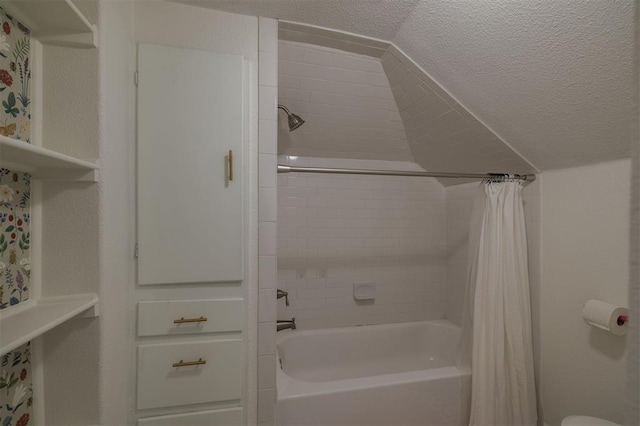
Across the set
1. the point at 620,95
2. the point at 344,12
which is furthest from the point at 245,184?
the point at 620,95

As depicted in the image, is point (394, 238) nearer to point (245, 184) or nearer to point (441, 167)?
point (441, 167)

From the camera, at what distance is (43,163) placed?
0.81 metres

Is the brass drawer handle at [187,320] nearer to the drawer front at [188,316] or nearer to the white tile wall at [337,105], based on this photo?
the drawer front at [188,316]

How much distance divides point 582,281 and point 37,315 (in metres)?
2.36

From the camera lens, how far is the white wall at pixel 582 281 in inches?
54.0

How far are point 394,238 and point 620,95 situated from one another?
65.4 inches

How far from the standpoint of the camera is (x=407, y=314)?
2.57 m

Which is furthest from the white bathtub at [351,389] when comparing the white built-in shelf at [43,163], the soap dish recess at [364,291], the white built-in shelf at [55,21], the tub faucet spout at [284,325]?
the white built-in shelf at [55,21]

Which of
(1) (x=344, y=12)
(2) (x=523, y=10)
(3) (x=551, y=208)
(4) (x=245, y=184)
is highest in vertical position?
(1) (x=344, y=12)

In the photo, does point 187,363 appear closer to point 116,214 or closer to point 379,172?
point 116,214

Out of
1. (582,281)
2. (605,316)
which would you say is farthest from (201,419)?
(582,281)

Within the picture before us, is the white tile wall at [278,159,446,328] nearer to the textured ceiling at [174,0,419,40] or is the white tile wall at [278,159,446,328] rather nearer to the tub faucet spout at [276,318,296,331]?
the tub faucet spout at [276,318,296,331]

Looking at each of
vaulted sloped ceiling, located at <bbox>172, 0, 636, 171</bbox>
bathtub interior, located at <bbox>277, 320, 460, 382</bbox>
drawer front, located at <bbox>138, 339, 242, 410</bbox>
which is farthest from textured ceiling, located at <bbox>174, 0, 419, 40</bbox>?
bathtub interior, located at <bbox>277, 320, 460, 382</bbox>

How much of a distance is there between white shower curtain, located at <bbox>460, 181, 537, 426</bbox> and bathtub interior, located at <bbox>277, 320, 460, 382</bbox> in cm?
65
